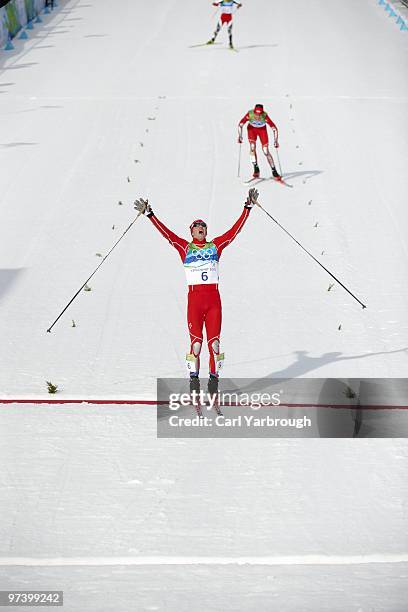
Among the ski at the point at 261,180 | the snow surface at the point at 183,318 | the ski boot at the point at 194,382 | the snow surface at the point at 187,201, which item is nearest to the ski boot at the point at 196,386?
the ski boot at the point at 194,382

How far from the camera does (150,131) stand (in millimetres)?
19938

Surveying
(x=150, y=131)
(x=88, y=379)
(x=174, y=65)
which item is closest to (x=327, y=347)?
(x=88, y=379)

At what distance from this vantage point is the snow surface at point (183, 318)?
22.6 ft

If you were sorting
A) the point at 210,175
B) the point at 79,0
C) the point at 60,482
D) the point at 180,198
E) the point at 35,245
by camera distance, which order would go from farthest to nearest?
the point at 79,0, the point at 210,175, the point at 180,198, the point at 35,245, the point at 60,482

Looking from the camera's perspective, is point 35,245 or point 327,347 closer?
point 327,347

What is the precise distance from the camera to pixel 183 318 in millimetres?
11398

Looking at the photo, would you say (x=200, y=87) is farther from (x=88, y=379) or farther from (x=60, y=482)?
(x=60, y=482)

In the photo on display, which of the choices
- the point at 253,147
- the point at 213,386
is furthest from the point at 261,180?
the point at 213,386

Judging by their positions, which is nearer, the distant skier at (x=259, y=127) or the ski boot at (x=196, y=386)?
the ski boot at (x=196, y=386)

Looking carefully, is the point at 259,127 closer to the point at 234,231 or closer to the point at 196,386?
the point at 234,231

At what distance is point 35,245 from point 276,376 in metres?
5.49

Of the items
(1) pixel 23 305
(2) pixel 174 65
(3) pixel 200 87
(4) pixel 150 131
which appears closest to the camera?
(1) pixel 23 305

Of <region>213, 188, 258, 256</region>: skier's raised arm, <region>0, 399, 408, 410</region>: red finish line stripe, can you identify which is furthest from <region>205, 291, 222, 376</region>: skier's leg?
<region>0, 399, 408, 410</region>: red finish line stripe

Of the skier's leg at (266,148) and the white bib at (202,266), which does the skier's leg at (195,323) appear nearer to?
the white bib at (202,266)
